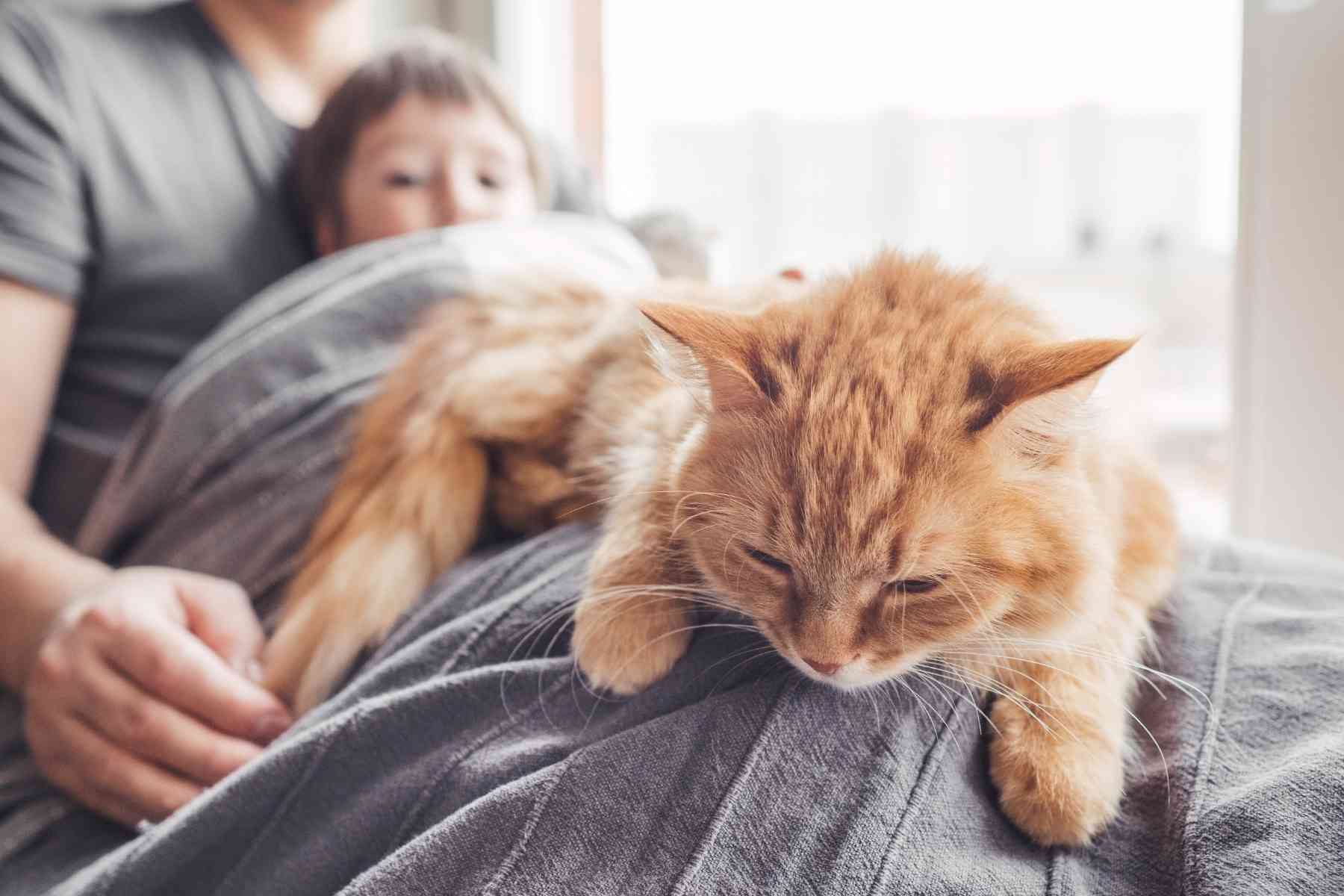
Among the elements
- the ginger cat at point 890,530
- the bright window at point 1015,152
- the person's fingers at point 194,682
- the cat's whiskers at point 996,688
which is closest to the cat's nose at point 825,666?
the ginger cat at point 890,530

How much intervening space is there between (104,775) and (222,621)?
18 centimetres

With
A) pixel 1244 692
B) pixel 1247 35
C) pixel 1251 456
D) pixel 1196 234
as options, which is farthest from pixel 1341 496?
pixel 1244 692

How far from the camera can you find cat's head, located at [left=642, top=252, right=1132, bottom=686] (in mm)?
762

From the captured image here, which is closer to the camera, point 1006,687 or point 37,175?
point 1006,687

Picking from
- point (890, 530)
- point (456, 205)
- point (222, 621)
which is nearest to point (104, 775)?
point (222, 621)

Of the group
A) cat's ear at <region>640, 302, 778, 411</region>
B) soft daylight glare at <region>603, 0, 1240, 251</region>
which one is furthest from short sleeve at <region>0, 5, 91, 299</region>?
soft daylight glare at <region>603, 0, 1240, 251</region>

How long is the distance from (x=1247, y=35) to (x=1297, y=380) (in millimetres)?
541

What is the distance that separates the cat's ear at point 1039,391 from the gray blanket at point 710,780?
0.77 ft

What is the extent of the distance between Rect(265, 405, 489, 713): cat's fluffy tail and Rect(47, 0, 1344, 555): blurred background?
1.73ft

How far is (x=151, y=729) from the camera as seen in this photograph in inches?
37.5

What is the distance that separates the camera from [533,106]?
262cm

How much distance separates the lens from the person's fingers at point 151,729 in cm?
94

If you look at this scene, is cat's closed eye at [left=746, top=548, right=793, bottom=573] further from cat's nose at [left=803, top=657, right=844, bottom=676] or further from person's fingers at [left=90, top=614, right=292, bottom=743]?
person's fingers at [left=90, top=614, right=292, bottom=743]

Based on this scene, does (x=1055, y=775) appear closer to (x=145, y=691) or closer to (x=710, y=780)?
(x=710, y=780)
